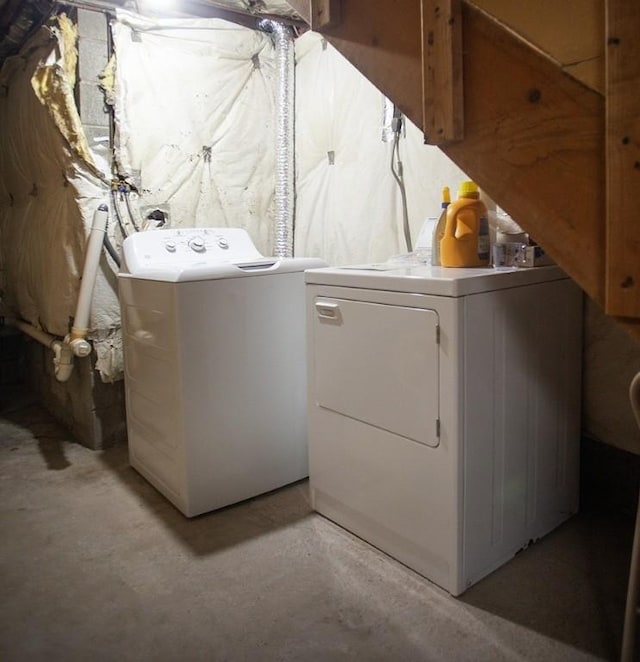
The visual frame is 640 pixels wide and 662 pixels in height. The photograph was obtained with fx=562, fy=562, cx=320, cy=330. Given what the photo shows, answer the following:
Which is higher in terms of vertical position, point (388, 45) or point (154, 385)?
point (388, 45)

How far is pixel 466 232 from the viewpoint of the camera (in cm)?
177

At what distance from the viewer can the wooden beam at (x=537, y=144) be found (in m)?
0.96


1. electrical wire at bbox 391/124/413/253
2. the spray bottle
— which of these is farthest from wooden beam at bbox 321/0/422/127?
electrical wire at bbox 391/124/413/253

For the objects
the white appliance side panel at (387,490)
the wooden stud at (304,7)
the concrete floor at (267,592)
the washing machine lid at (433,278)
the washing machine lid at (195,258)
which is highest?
the wooden stud at (304,7)

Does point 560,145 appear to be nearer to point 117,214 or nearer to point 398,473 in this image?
point 398,473

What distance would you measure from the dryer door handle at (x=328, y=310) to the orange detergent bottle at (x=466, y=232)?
15.2 inches

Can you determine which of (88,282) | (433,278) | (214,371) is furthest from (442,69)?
(88,282)

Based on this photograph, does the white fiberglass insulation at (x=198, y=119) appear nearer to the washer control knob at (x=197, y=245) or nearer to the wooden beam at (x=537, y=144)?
the washer control knob at (x=197, y=245)

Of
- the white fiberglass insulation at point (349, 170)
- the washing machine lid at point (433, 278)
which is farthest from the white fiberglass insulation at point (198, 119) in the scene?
the washing machine lid at point (433, 278)

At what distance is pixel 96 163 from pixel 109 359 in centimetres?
90

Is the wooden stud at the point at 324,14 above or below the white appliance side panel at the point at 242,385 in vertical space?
above

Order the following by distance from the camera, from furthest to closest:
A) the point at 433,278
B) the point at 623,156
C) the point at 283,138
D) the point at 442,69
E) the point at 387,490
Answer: the point at 283,138 < the point at 387,490 < the point at 433,278 < the point at 442,69 < the point at 623,156

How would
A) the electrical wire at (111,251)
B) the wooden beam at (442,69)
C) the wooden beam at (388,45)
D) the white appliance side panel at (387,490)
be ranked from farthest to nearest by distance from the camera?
the electrical wire at (111,251), the white appliance side panel at (387,490), the wooden beam at (388,45), the wooden beam at (442,69)

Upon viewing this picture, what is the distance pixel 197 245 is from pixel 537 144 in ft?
5.71
